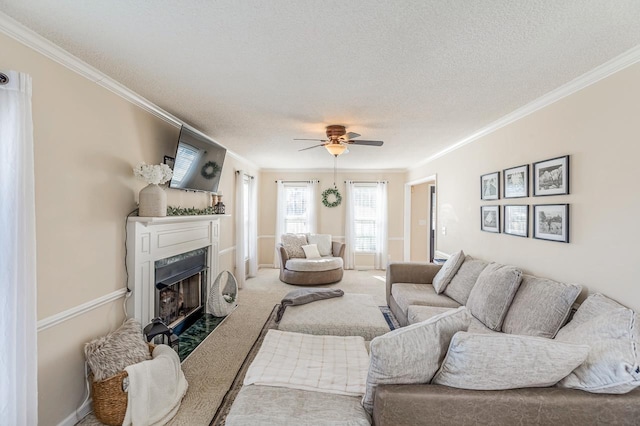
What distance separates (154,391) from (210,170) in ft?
8.40

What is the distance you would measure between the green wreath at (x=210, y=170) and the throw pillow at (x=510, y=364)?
11.0 feet

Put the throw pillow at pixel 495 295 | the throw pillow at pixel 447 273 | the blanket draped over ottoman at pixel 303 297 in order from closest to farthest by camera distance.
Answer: the throw pillow at pixel 495 295, the blanket draped over ottoman at pixel 303 297, the throw pillow at pixel 447 273

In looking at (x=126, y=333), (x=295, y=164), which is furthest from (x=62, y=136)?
(x=295, y=164)

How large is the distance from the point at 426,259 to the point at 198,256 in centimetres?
549

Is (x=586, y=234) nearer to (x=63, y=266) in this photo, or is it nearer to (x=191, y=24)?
(x=191, y=24)

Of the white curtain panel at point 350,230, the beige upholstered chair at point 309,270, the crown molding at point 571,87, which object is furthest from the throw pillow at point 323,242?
the crown molding at point 571,87

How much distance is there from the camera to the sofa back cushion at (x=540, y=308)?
2016 millimetres

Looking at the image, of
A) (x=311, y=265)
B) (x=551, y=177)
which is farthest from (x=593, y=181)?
(x=311, y=265)

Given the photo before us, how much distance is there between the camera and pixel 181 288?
3.51 m

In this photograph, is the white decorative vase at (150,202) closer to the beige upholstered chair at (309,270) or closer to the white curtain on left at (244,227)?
the white curtain on left at (244,227)

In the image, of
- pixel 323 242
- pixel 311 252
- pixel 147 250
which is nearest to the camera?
pixel 147 250

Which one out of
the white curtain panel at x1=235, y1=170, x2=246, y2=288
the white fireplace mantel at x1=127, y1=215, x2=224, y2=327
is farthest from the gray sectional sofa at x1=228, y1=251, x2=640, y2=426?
the white curtain panel at x1=235, y1=170, x2=246, y2=288

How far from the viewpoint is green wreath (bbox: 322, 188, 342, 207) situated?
6.92 metres

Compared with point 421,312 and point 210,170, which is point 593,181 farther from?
point 210,170
